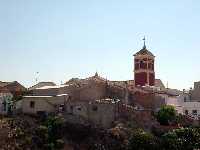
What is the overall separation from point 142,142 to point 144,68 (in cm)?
2725

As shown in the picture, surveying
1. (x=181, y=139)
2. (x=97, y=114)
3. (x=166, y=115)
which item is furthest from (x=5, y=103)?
(x=181, y=139)

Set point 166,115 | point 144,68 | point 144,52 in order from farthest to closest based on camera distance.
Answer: point 144,52, point 144,68, point 166,115

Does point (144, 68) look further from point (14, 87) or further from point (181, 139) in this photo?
point (181, 139)

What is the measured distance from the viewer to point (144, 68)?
83.7 metres

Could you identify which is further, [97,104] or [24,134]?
[97,104]

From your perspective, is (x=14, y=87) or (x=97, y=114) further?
(x=14, y=87)

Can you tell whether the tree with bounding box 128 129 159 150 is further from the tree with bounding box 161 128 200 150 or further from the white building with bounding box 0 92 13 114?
the white building with bounding box 0 92 13 114

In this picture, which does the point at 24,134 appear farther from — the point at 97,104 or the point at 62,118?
the point at 97,104

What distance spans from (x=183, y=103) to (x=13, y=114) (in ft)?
95.5

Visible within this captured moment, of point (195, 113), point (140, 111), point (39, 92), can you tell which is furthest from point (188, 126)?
point (39, 92)

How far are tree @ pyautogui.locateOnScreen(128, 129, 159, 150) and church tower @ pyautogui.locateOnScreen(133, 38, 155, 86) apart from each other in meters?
25.2

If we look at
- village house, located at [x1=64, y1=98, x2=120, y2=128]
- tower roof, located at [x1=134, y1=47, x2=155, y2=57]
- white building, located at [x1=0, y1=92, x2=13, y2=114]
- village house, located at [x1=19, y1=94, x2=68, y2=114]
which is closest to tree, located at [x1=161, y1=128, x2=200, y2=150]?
village house, located at [x1=64, y1=98, x2=120, y2=128]

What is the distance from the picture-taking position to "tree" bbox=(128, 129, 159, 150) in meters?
57.9

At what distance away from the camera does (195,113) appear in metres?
78.6
